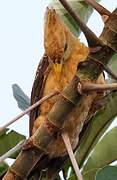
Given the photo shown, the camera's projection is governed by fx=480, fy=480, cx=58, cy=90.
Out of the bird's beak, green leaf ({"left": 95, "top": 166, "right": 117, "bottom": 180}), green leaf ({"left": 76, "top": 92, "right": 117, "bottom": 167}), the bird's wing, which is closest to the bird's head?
the bird's beak

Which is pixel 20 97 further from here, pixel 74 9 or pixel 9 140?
pixel 74 9

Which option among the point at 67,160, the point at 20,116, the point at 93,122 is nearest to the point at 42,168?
the point at 67,160

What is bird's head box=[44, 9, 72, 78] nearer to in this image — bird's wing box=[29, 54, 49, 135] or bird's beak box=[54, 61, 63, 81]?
bird's beak box=[54, 61, 63, 81]

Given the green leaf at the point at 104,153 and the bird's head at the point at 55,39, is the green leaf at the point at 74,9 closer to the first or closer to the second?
the bird's head at the point at 55,39

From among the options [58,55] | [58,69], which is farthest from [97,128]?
[58,55]

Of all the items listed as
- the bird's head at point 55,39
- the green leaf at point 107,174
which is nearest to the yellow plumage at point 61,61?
the bird's head at point 55,39

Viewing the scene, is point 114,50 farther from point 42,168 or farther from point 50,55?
point 42,168
